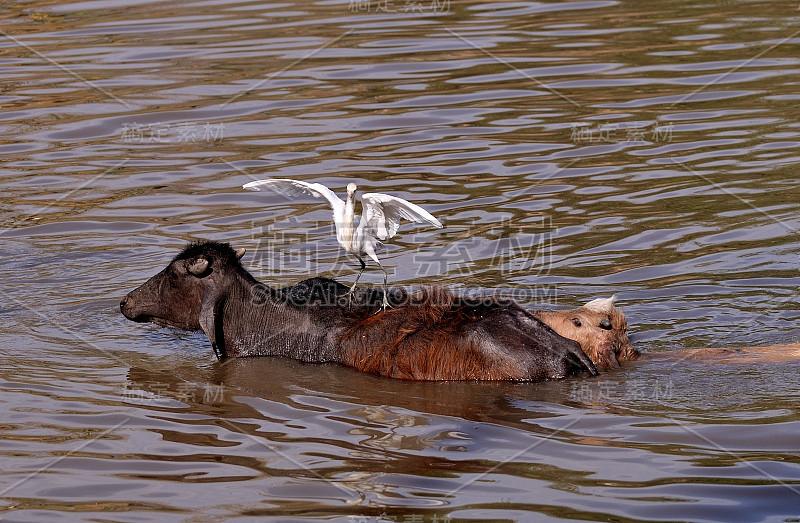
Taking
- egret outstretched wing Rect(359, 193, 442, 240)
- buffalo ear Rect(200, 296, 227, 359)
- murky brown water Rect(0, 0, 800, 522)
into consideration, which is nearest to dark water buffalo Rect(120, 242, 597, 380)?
buffalo ear Rect(200, 296, 227, 359)

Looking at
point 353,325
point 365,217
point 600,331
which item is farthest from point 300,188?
point 600,331

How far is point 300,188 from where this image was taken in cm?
892

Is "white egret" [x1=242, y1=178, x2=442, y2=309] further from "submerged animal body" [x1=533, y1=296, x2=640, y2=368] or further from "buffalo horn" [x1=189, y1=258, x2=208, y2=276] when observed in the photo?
"submerged animal body" [x1=533, y1=296, x2=640, y2=368]

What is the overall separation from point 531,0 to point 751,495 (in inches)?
562

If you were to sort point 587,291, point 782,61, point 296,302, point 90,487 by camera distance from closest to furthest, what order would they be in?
point 90,487 → point 296,302 → point 587,291 → point 782,61

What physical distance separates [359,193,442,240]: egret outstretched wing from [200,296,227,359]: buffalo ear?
1.29 meters

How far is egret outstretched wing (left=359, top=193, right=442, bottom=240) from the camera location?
8.20m

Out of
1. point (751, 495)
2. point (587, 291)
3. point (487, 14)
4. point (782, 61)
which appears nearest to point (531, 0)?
point (487, 14)

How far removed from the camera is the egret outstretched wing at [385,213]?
8.20m

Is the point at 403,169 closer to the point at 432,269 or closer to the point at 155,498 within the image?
the point at 432,269

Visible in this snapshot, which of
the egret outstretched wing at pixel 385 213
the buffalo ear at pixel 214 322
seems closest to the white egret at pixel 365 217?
the egret outstretched wing at pixel 385 213

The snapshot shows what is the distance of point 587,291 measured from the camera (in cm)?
952

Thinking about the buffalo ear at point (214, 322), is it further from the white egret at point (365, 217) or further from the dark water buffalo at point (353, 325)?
the white egret at point (365, 217)

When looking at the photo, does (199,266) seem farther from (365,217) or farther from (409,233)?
(409,233)
